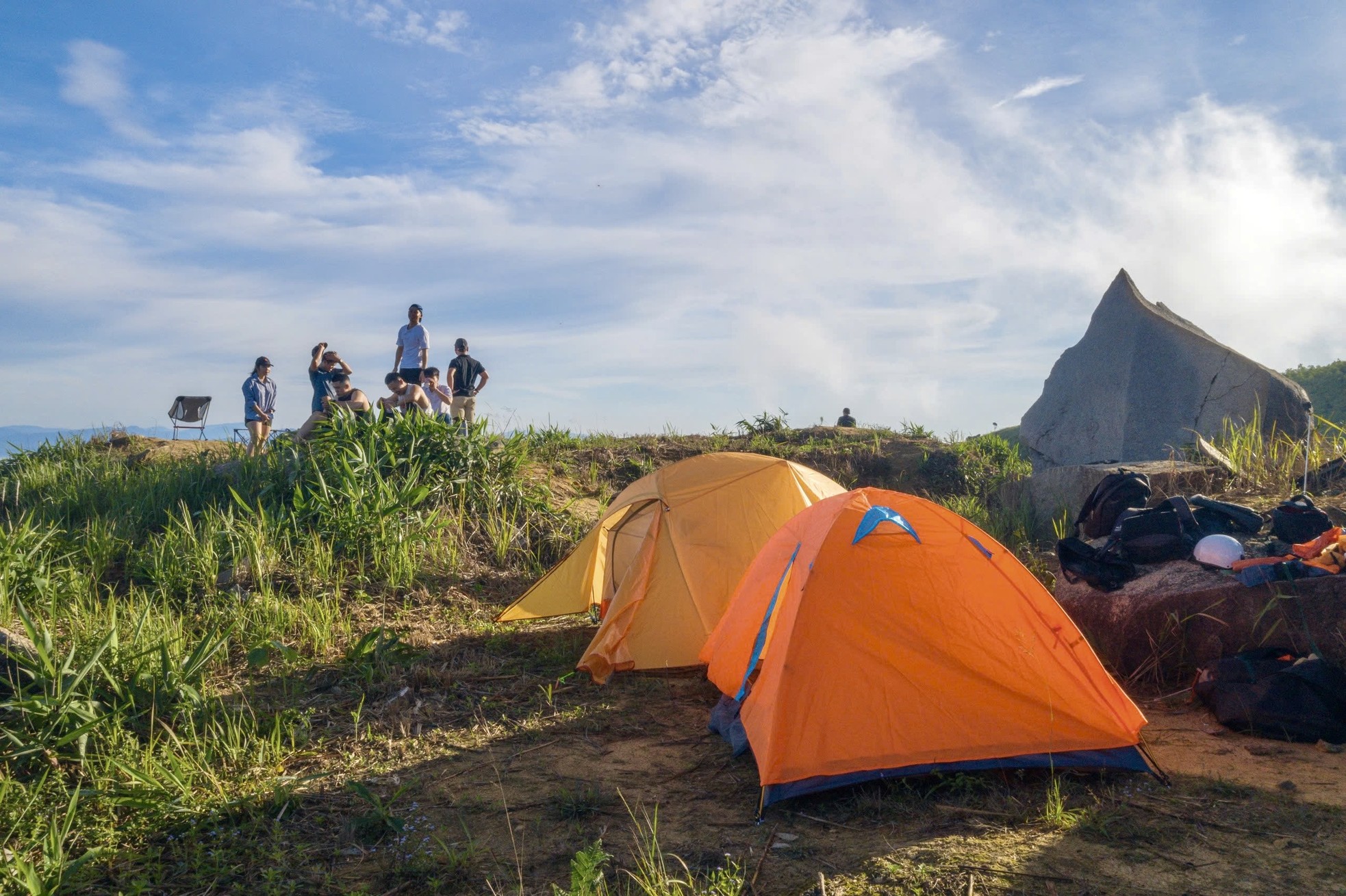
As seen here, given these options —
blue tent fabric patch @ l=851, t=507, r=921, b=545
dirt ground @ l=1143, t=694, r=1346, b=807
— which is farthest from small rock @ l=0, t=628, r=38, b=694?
dirt ground @ l=1143, t=694, r=1346, b=807

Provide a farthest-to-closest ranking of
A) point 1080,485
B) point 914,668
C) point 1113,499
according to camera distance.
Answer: point 1080,485
point 1113,499
point 914,668

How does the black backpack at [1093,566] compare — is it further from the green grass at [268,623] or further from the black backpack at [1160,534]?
the green grass at [268,623]

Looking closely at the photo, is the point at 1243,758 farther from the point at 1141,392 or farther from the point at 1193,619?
the point at 1141,392

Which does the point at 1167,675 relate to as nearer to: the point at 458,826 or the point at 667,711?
the point at 667,711

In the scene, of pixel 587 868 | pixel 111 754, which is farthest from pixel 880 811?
pixel 111 754

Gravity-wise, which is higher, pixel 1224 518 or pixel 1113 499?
pixel 1113 499

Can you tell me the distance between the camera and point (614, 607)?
6.44 metres

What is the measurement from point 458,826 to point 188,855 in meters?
1.08

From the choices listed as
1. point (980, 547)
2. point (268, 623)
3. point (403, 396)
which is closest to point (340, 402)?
point (403, 396)

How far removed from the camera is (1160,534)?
627cm

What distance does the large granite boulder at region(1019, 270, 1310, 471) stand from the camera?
445 inches

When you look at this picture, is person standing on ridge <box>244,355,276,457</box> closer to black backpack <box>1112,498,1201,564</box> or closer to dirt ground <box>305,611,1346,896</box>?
dirt ground <box>305,611,1346,896</box>

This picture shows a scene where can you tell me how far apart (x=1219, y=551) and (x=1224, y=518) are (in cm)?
80

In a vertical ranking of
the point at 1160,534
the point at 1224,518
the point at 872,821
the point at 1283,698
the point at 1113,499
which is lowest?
the point at 872,821
